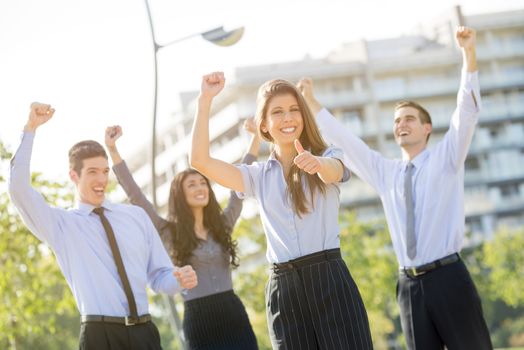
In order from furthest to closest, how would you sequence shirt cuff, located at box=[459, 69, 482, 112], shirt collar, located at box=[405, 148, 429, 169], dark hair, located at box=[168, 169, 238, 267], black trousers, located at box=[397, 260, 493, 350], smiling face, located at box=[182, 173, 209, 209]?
smiling face, located at box=[182, 173, 209, 209]
dark hair, located at box=[168, 169, 238, 267]
shirt collar, located at box=[405, 148, 429, 169]
shirt cuff, located at box=[459, 69, 482, 112]
black trousers, located at box=[397, 260, 493, 350]

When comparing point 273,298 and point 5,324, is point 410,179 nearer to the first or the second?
point 273,298

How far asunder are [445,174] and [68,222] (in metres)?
2.84

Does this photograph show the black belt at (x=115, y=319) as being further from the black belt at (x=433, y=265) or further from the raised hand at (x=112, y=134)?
the black belt at (x=433, y=265)

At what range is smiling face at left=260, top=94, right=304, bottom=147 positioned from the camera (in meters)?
5.17

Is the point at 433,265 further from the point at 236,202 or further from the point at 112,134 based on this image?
the point at 112,134

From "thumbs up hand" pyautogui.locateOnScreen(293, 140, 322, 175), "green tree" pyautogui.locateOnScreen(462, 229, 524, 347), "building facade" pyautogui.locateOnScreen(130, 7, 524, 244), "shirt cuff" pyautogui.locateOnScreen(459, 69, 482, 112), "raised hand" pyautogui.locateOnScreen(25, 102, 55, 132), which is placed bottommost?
"green tree" pyautogui.locateOnScreen(462, 229, 524, 347)

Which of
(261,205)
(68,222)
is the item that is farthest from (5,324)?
(261,205)

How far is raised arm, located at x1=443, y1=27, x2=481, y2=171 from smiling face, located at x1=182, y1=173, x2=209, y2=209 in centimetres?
213

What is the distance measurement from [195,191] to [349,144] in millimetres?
1461

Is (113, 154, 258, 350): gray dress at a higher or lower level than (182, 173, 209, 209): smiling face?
lower

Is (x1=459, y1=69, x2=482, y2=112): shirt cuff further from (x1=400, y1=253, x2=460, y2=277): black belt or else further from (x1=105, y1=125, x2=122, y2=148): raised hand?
(x1=105, y1=125, x2=122, y2=148): raised hand

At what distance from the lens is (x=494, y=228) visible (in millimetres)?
75562

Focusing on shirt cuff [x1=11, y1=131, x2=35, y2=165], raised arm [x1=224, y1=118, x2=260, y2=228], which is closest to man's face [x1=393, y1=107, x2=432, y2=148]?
raised arm [x1=224, y1=118, x2=260, y2=228]

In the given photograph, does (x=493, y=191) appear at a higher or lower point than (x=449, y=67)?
lower
